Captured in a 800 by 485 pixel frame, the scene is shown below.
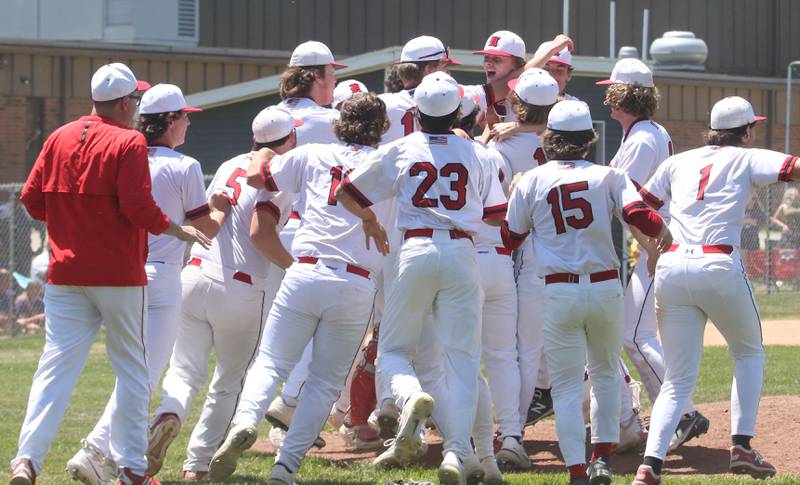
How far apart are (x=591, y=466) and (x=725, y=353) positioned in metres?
7.70

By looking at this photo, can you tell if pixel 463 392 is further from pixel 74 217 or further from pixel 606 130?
pixel 606 130

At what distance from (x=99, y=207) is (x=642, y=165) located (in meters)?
3.28

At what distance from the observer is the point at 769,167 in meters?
6.94

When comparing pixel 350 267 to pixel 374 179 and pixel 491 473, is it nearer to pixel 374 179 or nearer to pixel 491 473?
pixel 374 179

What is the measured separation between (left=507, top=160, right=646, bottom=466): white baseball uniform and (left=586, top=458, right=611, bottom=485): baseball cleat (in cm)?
12

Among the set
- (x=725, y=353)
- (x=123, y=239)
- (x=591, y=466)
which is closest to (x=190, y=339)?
(x=123, y=239)

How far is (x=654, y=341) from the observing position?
8156 millimetres

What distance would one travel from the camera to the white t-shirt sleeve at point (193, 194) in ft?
23.1

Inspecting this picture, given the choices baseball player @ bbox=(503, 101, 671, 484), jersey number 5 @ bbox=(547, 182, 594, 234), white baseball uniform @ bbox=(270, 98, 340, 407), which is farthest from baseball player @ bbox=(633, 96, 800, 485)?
white baseball uniform @ bbox=(270, 98, 340, 407)

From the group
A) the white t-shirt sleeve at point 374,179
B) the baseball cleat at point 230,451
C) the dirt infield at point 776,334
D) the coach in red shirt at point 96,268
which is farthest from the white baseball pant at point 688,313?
the dirt infield at point 776,334

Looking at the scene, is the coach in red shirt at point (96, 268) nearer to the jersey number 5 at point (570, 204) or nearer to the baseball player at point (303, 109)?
the baseball player at point (303, 109)

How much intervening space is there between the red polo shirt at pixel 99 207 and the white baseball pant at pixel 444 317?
126cm

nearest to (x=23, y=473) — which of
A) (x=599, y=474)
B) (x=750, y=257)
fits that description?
(x=599, y=474)

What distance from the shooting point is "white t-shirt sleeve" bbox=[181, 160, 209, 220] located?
7055mm
